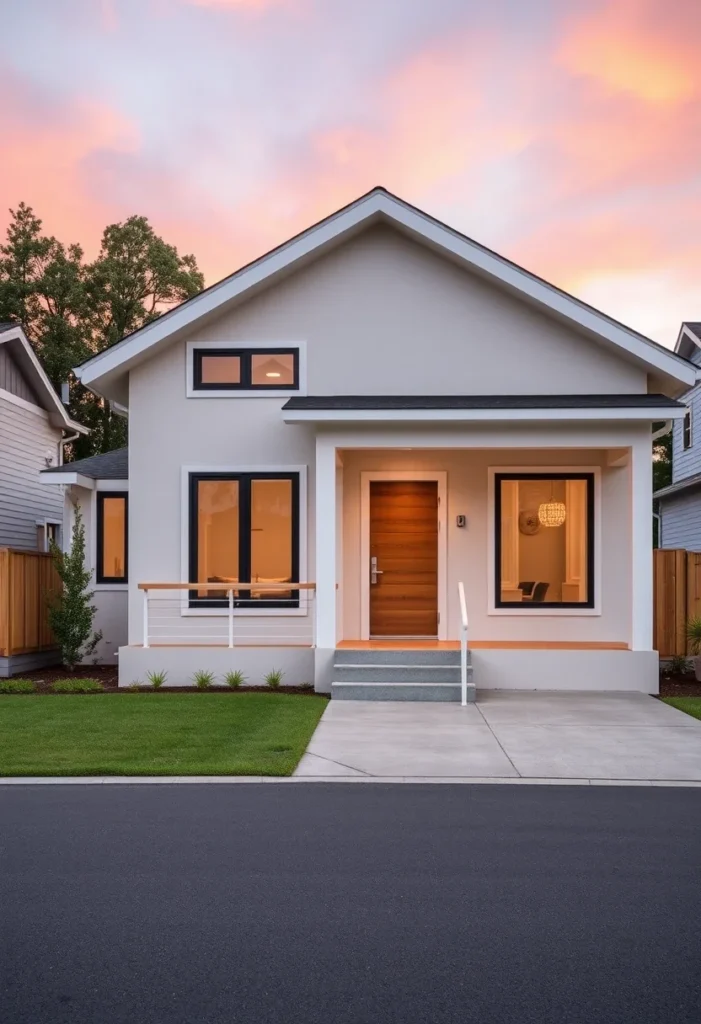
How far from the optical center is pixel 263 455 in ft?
41.4

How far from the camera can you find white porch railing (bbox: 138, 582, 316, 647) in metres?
12.6

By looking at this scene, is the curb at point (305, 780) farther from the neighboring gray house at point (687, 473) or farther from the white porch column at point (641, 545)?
the neighboring gray house at point (687, 473)

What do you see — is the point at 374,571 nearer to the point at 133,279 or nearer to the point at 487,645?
the point at 487,645

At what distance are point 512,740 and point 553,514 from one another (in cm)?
522

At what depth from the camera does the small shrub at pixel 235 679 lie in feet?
38.6

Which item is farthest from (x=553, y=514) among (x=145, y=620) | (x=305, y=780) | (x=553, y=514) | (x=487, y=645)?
(x=305, y=780)

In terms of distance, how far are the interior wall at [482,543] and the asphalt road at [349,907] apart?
20.7ft

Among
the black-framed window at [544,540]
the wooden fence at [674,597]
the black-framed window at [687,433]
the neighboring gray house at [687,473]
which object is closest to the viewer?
the black-framed window at [544,540]

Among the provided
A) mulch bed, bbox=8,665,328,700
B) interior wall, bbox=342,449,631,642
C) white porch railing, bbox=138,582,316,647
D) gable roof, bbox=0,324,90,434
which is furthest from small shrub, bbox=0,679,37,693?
gable roof, bbox=0,324,90,434

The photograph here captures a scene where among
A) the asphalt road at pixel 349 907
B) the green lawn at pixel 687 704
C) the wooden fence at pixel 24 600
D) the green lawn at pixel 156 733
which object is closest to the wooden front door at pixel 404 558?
the green lawn at pixel 156 733

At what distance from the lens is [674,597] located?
13672 mm

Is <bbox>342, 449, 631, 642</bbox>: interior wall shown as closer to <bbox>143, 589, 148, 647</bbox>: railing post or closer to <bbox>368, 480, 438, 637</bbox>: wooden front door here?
<bbox>368, 480, 438, 637</bbox>: wooden front door

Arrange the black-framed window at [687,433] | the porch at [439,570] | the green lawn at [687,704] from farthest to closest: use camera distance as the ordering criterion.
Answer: the black-framed window at [687,433] < the porch at [439,570] < the green lawn at [687,704]

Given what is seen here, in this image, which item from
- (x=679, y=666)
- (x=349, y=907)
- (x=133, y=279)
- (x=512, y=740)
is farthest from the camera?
(x=133, y=279)
